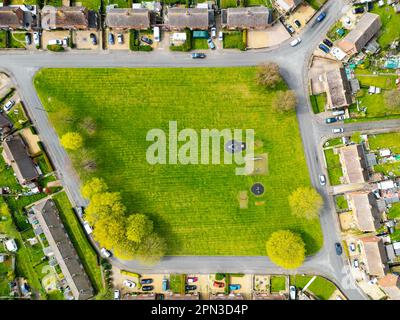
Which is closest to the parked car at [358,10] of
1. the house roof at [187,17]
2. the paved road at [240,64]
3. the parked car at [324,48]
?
the paved road at [240,64]

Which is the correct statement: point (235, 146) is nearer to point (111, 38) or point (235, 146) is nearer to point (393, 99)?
point (393, 99)

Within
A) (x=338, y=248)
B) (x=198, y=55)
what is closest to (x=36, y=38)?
(x=198, y=55)

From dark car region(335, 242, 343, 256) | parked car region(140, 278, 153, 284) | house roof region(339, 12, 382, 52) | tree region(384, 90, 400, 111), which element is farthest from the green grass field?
tree region(384, 90, 400, 111)

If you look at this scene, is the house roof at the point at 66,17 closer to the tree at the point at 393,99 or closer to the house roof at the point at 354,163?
the house roof at the point at 354,163

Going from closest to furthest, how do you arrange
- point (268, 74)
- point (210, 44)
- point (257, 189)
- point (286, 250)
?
point (286, 250), point (268, 74), point (210, 44), point (257, 189)
